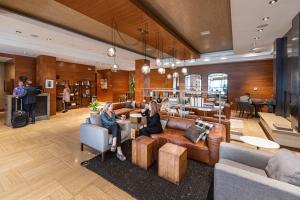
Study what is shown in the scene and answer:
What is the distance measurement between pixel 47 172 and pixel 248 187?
306cm

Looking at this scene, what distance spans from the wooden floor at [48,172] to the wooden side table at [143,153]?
0.64 meters

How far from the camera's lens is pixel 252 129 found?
5535mm

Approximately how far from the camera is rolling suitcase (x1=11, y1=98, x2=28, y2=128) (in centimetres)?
537

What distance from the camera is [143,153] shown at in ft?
8.88

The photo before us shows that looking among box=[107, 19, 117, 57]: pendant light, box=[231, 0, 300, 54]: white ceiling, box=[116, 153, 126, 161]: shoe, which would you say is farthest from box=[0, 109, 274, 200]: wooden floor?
box=[231, 0, 300, 54]: white ceiling

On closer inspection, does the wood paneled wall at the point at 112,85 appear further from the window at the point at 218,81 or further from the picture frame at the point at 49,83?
the window at the point at 218,81

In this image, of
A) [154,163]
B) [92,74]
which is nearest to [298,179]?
[154,163]

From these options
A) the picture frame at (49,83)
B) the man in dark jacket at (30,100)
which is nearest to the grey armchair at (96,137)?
the man in dark jacket at (30,100)

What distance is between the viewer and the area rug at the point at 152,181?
2.08 metres

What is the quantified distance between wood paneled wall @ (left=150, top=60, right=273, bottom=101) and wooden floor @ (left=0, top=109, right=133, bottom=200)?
9.74 m

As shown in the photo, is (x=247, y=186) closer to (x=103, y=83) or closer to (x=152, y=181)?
(x=152, y=181)

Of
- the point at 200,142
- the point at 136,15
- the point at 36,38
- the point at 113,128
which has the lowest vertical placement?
the point at 200,142

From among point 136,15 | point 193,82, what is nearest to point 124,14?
point 136,15

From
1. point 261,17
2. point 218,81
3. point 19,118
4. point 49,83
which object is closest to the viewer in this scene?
point 261,17
